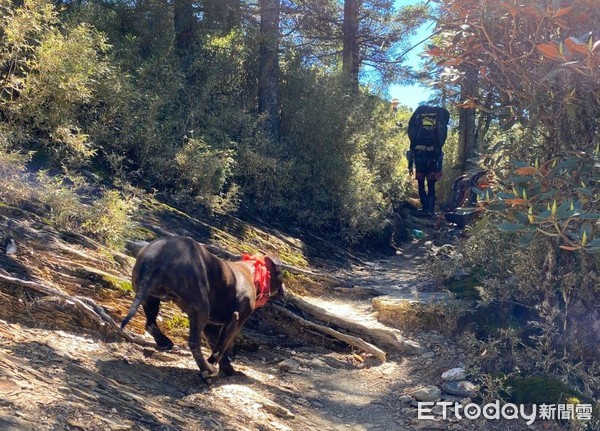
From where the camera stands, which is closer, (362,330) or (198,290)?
(198,290)

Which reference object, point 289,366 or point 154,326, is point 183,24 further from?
point 154,326

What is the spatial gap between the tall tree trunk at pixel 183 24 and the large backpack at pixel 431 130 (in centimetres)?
537

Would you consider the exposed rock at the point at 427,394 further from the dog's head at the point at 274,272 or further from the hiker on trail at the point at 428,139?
the hiker on trail at the point at 428,139

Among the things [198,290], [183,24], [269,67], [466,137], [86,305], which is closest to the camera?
[198,290]

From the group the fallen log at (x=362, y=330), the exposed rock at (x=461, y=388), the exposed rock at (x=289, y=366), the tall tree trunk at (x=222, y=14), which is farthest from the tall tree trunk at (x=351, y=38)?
the exposed rock at (x=461, y=388)

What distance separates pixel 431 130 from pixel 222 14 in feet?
17.1

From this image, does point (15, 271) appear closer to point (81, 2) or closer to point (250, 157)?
point (250, 157)

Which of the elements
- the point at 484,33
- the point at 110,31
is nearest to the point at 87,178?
the point at 110,31

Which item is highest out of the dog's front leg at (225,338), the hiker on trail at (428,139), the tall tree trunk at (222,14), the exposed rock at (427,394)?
the tall tree trunk at (222,14)

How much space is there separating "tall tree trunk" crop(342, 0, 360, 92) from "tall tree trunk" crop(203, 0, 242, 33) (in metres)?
3.06

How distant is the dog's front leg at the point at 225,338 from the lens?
18.1ft

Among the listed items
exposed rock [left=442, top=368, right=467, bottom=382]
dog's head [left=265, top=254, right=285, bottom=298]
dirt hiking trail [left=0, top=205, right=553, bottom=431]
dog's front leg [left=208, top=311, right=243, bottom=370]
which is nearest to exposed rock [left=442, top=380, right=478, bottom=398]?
exposed rock [left=442, top=368, right=467, bottom=382]

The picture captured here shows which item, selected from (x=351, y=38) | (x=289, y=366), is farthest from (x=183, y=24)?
(x=289, y=366)

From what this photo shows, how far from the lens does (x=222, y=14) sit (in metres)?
11.9
